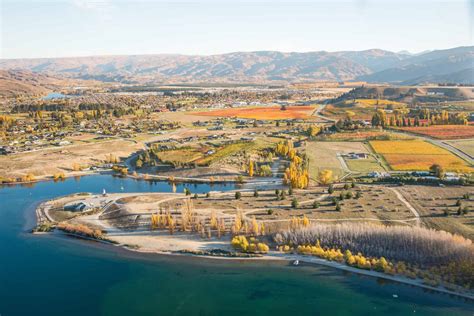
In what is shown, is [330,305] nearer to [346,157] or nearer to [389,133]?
[346,157]

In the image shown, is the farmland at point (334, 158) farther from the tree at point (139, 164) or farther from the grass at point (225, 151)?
the tree at point (139, 164)

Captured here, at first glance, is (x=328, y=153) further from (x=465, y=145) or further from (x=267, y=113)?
(x=267, y=113)

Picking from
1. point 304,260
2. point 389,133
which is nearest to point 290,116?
point 389,133

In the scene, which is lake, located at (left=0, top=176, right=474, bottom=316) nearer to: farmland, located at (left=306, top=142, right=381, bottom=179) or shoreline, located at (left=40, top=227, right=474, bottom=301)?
shoreline, located at (left=40, top=227, right=474, bottom=301)

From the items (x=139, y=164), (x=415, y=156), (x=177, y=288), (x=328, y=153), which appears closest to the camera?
(x=177, y=288)

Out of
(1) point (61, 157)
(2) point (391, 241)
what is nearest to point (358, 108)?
(1) point (61, 157)

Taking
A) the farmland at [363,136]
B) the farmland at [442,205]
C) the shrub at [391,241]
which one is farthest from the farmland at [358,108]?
the shrub at [391,241]
